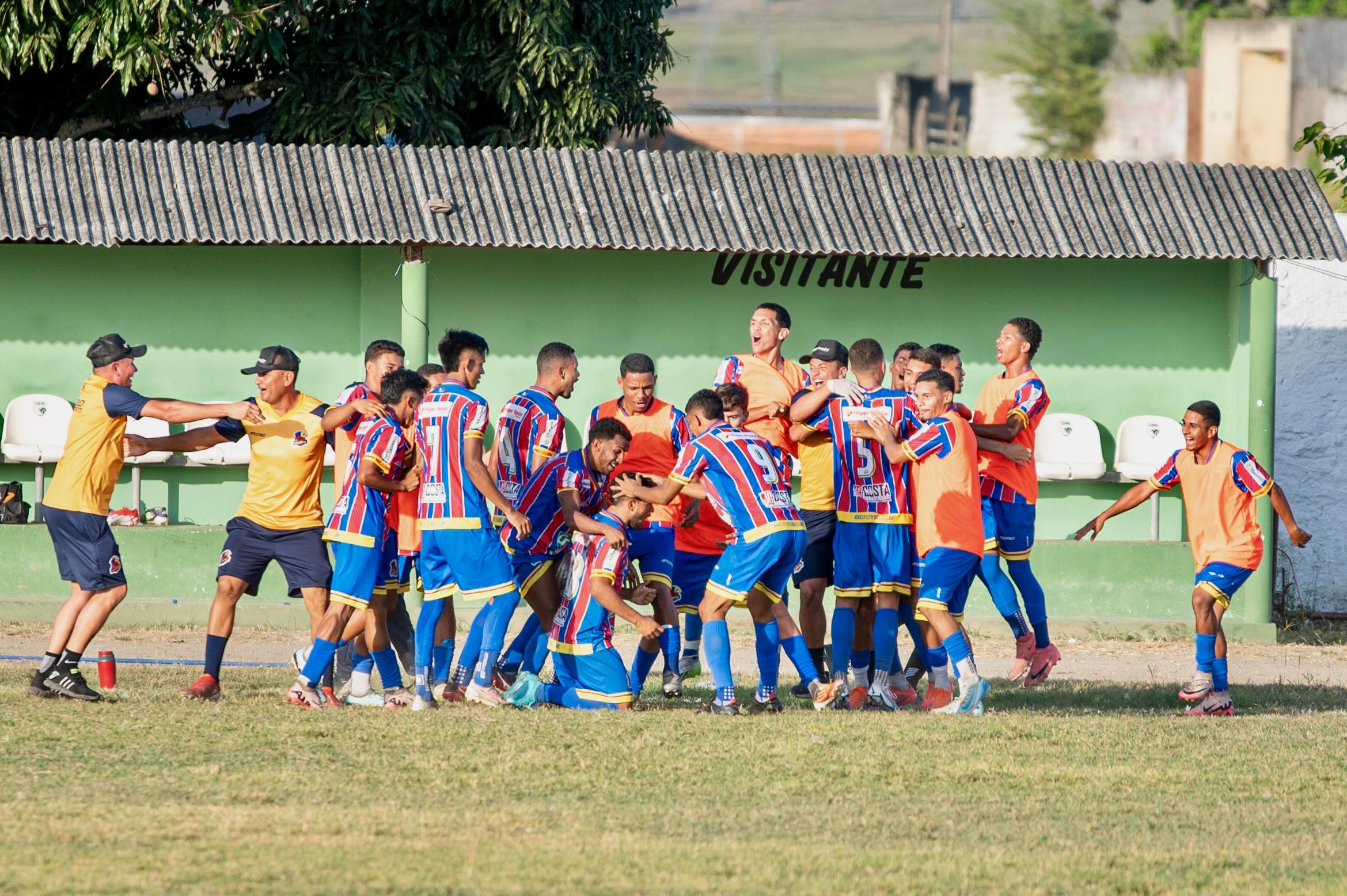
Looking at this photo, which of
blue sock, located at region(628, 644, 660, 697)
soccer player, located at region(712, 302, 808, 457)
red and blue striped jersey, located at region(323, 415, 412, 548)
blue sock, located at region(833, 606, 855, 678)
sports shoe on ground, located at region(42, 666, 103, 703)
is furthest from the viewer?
soccer player, located at region(712, 302, 808, 457)

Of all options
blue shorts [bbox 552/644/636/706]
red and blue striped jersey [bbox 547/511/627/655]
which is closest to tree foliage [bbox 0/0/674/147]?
red and blue striped jersey [bbox 547/511/627/655]

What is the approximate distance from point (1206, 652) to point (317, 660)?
4895 mm

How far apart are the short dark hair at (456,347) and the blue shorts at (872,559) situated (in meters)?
2.25

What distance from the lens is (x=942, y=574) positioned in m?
9.15

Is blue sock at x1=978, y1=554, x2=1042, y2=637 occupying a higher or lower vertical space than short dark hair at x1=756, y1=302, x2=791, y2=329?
lower

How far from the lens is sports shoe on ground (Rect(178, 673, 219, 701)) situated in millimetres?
8797

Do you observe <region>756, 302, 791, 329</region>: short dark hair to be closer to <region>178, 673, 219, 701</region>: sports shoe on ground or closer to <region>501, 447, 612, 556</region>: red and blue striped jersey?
<region>501, 447, 612, 556</region>: red and blue striped jersey

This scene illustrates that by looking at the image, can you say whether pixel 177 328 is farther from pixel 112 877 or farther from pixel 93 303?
pixel 112 877

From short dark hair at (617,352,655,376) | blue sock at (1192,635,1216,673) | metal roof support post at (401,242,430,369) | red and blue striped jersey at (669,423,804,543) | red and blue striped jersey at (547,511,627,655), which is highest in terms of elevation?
metal roof support post at (401,242,430,369)

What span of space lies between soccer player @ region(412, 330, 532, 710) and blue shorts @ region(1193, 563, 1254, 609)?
387 cm

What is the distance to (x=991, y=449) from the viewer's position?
10.2 metres

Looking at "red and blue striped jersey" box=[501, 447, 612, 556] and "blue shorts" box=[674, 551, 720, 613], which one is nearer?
"red and blue striped jersey" box=[501, 447, 612, 556]

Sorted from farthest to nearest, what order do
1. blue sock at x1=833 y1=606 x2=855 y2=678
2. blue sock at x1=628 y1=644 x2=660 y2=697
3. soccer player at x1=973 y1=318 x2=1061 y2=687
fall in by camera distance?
soccer player at x1=973 y1=318 x2=1061 y2=687, blue sock at x1=833 y1=606 x2=855 y2=678, blue sock at x1=628 y1=644 x2=660 y2=697

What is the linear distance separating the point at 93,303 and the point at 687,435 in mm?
6164
